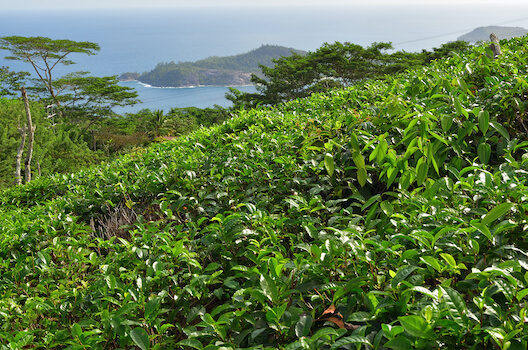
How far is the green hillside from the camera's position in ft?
2.73

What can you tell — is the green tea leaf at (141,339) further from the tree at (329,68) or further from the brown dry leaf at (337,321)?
the tree at (329,68)

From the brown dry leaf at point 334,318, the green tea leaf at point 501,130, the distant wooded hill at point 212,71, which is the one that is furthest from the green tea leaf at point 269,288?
the distant wooded hill at point 212,71

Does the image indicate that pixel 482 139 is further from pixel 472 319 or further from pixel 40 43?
pixel 40 43

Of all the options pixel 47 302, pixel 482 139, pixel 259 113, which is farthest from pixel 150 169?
pixel 482 139

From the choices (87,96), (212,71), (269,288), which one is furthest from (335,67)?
(212,71)

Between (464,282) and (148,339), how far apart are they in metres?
0.75

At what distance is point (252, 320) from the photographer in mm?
939

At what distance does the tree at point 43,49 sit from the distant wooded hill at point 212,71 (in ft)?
235

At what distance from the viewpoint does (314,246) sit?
1.02 m

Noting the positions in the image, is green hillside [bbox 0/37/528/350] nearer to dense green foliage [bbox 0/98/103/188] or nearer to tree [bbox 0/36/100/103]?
dense green foliage [bbox 0/98/103/188]

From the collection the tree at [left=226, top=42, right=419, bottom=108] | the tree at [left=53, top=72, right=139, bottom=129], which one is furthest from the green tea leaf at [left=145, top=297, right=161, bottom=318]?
the tree at [left=53, top=72, right=139, bottom=129]

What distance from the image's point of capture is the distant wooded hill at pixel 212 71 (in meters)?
98.8

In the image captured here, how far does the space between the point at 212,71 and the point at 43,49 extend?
280ft

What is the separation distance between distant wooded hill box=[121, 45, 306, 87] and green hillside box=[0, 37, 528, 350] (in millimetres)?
93640
